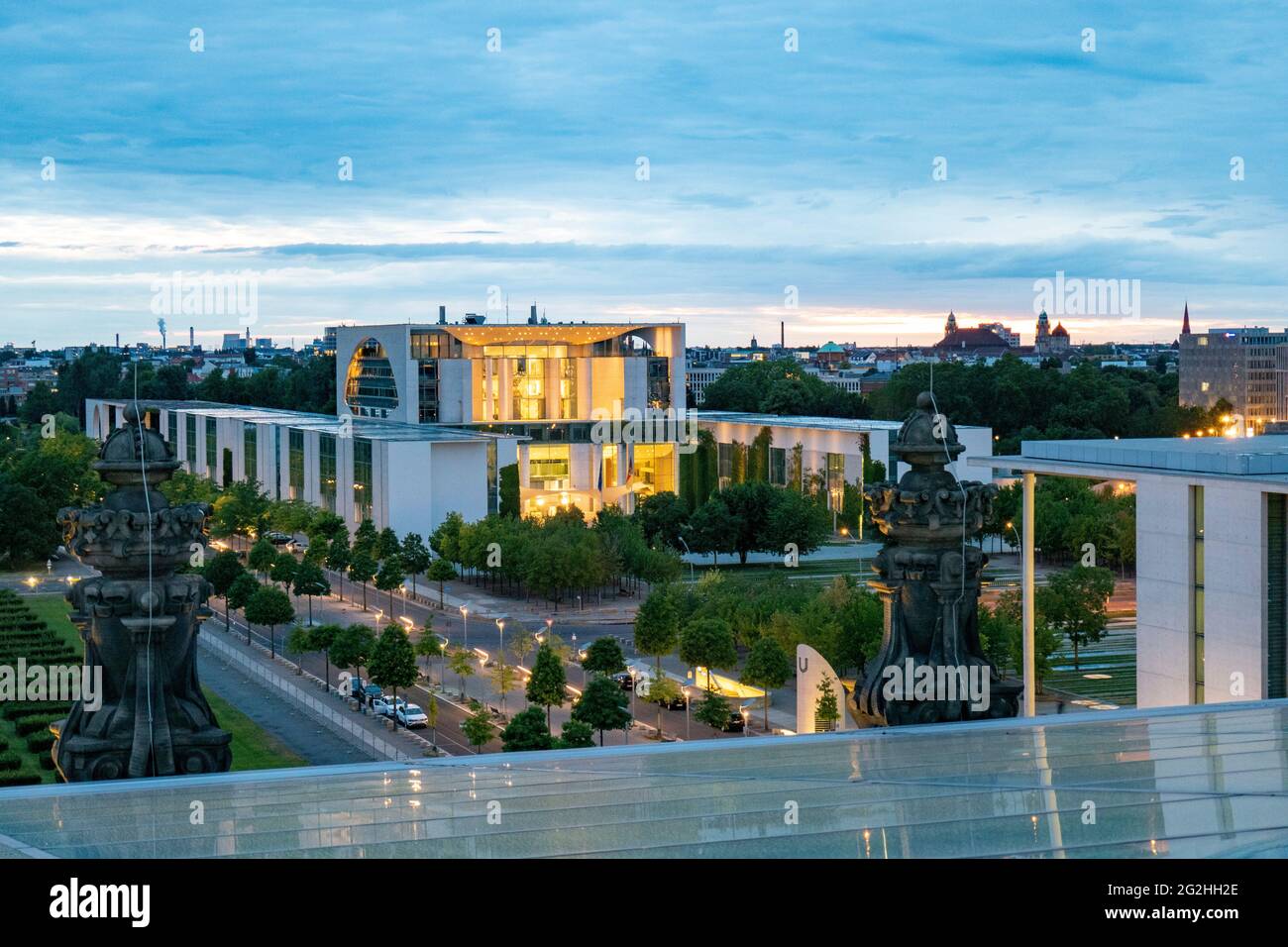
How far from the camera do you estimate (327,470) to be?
67562 millimetres

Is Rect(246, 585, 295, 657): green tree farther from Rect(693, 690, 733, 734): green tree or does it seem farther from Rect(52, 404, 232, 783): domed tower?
Rect(52, 404, 232, 783): domed tower

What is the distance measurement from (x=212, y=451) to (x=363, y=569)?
32525 mm

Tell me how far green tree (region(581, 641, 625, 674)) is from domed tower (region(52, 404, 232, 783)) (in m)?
29.2

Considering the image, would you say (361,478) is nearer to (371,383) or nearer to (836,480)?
(836,480)

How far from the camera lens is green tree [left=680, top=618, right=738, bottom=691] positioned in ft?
124

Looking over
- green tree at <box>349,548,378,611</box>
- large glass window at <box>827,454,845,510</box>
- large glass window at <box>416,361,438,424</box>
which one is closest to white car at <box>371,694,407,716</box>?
green tree at <box>349,548,378,611</box>

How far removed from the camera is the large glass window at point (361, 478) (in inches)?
2484

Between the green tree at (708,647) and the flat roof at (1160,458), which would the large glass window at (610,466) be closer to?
the green tree at (708,647)

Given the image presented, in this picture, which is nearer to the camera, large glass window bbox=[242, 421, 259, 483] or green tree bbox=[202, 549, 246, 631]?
green tree bbox=[202, 549, 246, 631]

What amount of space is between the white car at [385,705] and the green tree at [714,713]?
21.3ft

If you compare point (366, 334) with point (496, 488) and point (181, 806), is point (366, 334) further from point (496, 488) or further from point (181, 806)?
point (181, 806)

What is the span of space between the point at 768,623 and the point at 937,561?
105 ft

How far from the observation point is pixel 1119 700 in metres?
36.2
